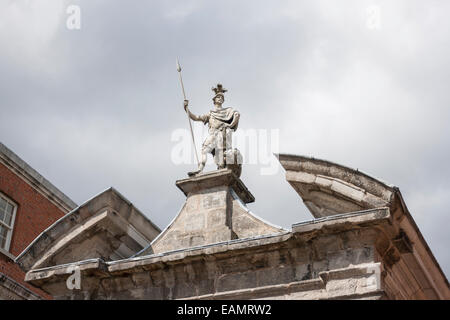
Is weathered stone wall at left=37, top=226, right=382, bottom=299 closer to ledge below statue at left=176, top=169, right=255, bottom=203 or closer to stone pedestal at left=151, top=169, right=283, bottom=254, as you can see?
stone pedestal at left=151, top=169, right=283, bottom=254

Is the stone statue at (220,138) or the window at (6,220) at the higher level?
the window at (6,220)

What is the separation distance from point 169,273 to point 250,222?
1.42m

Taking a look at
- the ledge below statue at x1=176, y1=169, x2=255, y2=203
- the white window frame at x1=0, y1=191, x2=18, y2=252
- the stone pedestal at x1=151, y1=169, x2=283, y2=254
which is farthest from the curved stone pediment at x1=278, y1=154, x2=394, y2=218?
the white window frame at x1=0, y1=191, x2=18, y2=252

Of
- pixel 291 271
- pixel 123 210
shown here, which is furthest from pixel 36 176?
pixel 291 271

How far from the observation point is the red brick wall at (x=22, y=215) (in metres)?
18.7

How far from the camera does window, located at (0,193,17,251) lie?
18.6 metres

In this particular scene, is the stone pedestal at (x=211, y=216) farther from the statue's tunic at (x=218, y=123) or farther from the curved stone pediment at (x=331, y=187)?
the curved stone pediment at (x=331, y=187)

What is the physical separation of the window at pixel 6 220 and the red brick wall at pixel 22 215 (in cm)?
12

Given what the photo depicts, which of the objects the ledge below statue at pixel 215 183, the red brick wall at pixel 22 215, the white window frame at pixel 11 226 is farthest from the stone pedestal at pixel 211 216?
Answer: the white window frame at pixel 11 226

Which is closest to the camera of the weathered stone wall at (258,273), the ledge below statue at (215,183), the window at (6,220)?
the weathered stone wall at (258,273)

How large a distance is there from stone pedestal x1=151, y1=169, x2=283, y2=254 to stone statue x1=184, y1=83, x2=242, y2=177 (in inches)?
9.8

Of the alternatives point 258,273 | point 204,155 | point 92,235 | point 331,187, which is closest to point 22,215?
→ point 92,235

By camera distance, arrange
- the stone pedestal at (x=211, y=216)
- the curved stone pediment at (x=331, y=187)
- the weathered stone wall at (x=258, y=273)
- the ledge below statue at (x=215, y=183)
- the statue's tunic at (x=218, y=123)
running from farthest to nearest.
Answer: the statue's tunic at (x=218, y=123) → the ledge below statue at (x=215, y=183) → the stone pedestal at (x=211, y=216) → the curved stone pediment at (x=331, y=187) → the weathered stone wall at (x=258, y=273)
